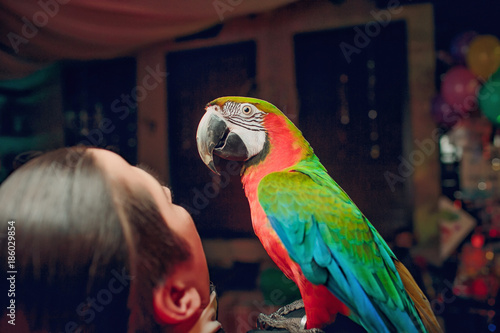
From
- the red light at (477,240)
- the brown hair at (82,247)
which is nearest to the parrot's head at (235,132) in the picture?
the brown hair at (82,247)

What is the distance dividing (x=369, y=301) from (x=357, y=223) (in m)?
0.19

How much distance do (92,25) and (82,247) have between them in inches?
42.5

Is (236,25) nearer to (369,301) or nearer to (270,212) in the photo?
(270,212)

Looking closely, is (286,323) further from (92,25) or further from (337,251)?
(92,25)

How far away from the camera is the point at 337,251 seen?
0.93 metres

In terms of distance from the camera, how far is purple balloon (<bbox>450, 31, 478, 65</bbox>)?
55.1 inches

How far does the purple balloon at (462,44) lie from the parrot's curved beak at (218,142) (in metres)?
0.95

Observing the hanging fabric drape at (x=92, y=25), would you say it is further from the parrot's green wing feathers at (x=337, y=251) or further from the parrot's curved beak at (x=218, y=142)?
the parrot's green wing feathers at (x=337, y=251)

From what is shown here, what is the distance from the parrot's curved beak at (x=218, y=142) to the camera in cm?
109

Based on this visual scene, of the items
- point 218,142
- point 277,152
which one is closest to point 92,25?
point 218,142

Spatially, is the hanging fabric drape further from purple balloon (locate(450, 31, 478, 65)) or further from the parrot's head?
purple balloon (locate(450, 31, 478, 65))

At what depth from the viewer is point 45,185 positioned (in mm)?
795

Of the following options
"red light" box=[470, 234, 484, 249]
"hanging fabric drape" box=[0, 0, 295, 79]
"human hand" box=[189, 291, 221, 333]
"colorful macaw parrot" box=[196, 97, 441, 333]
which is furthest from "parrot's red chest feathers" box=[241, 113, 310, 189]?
"red light" box=[470, 234, 484, 249]

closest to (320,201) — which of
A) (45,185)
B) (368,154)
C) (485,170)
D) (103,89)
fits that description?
(368,154)
